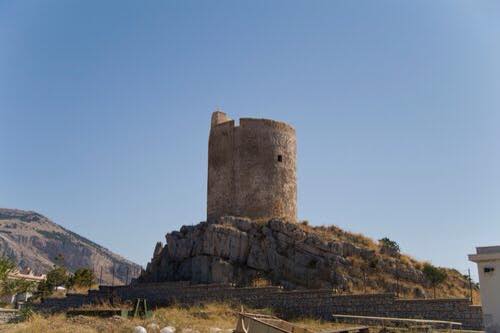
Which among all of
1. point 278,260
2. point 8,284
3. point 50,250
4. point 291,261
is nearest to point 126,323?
point 278,260

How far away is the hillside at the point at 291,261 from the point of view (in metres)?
25.1

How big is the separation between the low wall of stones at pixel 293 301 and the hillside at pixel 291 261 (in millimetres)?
1991

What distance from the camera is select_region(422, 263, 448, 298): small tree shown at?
2527 cm

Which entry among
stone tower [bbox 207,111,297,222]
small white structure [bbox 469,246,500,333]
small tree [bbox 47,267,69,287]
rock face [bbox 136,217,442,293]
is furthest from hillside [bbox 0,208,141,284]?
small white structure [bbox 469,246,500,333]

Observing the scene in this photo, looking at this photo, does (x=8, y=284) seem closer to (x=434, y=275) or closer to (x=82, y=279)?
(x=82, y=279)

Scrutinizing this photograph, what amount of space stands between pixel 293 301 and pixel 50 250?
142 m

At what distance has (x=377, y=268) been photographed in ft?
84.4

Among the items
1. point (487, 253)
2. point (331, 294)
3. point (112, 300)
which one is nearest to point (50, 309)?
point (112, 300)

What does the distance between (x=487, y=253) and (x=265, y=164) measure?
1670cm

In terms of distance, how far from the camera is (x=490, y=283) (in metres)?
15.6

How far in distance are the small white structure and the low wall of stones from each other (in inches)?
108

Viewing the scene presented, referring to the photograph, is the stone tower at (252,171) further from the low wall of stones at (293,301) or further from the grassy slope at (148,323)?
the grassy slope at (148,323)

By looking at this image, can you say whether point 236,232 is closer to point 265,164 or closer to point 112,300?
point 265,164

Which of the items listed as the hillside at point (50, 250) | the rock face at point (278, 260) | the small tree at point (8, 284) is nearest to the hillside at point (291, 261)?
the rock face at point (278, 260)
